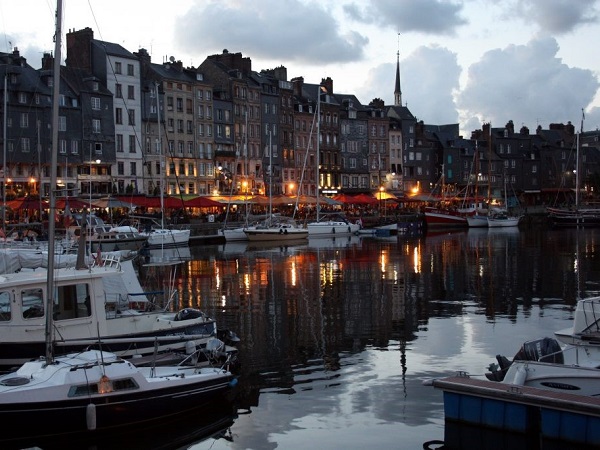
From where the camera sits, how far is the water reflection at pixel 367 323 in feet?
59.7

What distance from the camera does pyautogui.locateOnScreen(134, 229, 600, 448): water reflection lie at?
1820 cm

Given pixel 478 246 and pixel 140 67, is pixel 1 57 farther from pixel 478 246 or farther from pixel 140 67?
pixel 478 246

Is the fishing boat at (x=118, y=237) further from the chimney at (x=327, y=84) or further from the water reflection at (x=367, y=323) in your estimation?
the chimney at (x=327, y=84)

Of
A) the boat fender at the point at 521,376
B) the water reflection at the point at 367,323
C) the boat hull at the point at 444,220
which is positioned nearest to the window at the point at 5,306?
the water reflection at the point at 367,323

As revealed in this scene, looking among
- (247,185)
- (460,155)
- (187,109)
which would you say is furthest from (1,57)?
(460,155)

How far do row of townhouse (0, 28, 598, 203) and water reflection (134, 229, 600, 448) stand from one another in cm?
1414

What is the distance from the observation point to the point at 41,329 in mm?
19609

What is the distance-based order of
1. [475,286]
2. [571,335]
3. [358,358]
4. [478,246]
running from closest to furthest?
[571,335] → [358,358] → [475,286] → [478,246]

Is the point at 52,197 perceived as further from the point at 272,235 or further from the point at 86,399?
the point at 272,235

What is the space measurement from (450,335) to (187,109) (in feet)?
251

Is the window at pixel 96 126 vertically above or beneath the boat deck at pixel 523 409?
above

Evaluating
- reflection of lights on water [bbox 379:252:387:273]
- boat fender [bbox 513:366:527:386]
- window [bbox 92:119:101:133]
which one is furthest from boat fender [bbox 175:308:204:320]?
window [bbox 92:119:101:133]

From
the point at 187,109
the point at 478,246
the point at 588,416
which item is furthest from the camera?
the point at 187,109

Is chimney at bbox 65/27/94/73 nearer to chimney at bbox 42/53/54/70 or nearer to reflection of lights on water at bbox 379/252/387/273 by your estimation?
chimney at bbox 42/53/54/70
